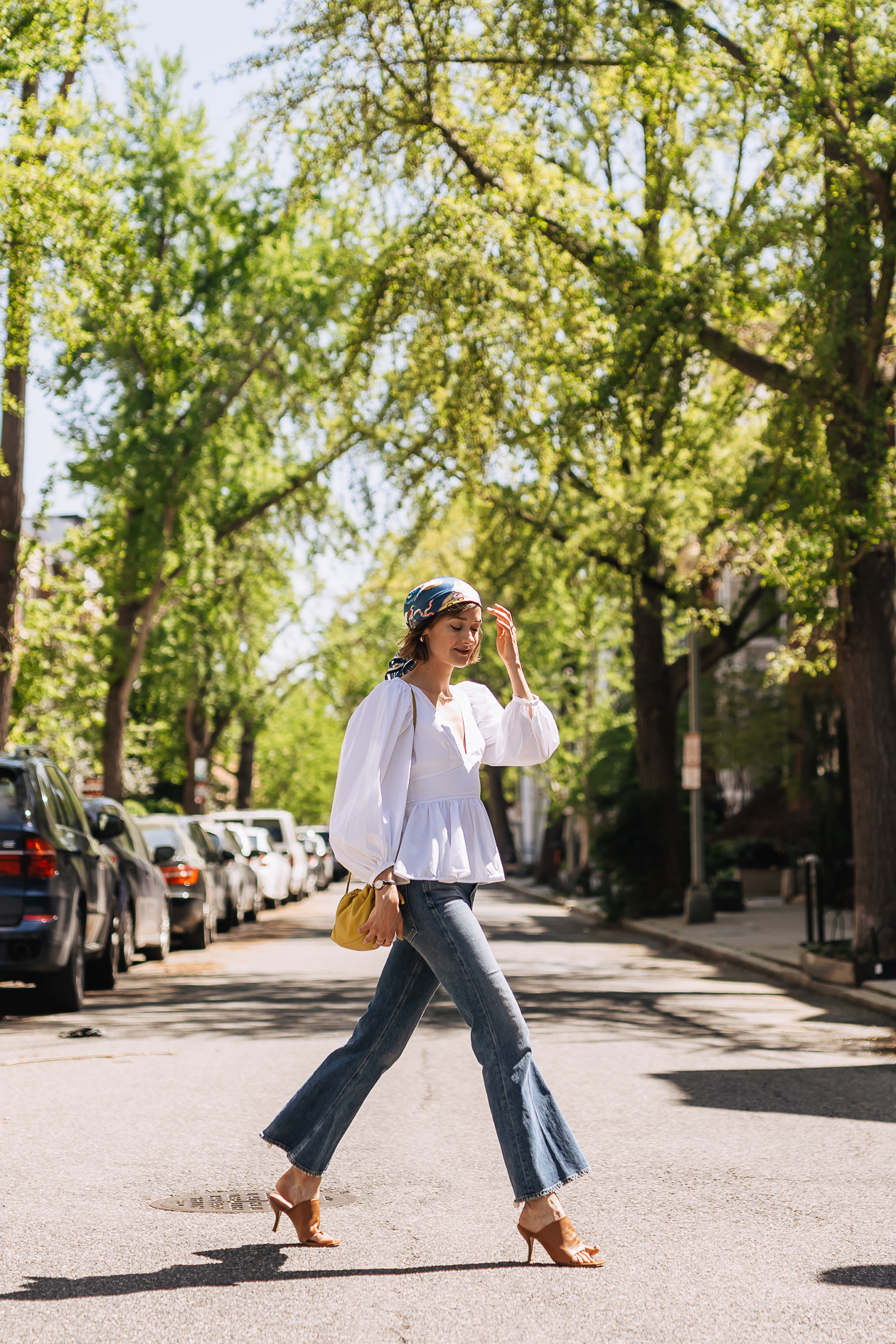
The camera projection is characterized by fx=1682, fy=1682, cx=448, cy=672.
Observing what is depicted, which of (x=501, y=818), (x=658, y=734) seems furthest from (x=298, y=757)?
(x=658, y=734)

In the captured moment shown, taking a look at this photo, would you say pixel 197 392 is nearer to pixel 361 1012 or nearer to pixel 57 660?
pixel 57 660

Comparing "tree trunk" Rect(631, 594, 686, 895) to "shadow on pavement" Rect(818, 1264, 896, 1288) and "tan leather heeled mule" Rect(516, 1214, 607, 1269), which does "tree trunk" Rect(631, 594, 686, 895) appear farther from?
"tan leather heeled mule" Rect(516, 1214, 607, 1269)

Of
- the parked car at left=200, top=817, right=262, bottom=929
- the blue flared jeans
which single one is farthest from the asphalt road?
the parked car at left=200, top=817, right=262, bottom=929

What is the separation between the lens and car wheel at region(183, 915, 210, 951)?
62.9 feet

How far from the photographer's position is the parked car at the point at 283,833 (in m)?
34.0

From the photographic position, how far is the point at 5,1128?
7.22 m

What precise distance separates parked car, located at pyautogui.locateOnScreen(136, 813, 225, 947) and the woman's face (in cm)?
1328

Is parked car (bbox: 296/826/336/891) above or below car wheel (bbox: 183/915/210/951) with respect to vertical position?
above

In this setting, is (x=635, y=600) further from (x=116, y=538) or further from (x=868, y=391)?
(x=868, y=391)

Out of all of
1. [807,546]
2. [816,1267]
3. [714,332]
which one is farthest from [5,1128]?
[714,332]

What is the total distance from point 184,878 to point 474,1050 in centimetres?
1419

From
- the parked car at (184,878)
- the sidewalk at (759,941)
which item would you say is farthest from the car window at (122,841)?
the sidewalk at (759,941)

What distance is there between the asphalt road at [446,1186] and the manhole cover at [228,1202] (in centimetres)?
4

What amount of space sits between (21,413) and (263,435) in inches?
502
